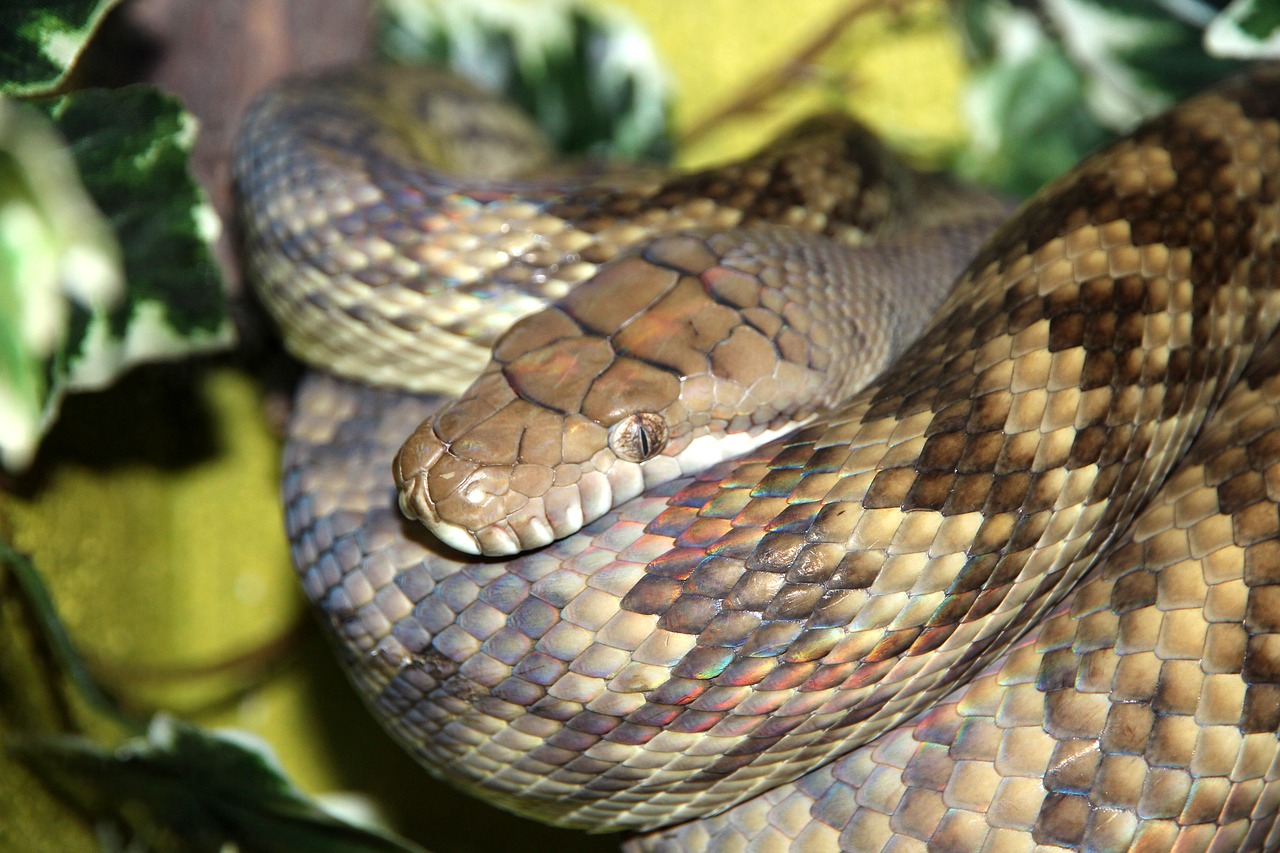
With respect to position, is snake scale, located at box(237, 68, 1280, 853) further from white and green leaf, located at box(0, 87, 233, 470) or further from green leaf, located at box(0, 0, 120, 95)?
green leaf, located at box(0, 0, 120, 95)

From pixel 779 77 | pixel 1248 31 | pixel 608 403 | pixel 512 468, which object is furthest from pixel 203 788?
pixel 1248 31

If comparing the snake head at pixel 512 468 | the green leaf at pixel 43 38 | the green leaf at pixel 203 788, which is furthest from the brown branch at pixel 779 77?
the green leaf at pixel 203 788

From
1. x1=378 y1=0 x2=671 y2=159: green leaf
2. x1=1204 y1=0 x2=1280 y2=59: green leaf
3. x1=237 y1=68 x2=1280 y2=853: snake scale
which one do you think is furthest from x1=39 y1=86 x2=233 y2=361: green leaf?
x1=1204 y1=0 x2=1280 y2=59: green leaf

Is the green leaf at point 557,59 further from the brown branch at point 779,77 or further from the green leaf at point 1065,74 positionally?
the green leaf at point 1065,74

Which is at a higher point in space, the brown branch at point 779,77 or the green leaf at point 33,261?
the green leaf at point 33,261

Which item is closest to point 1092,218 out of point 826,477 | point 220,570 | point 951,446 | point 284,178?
point 951,446
